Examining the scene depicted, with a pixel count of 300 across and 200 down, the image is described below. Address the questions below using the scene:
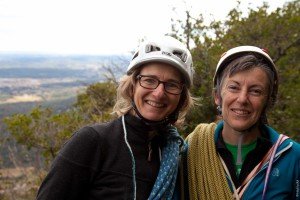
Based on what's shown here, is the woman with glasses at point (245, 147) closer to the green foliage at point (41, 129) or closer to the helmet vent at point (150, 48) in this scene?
the helmet vent at point (150, 48)

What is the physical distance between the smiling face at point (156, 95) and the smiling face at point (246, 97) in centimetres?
37

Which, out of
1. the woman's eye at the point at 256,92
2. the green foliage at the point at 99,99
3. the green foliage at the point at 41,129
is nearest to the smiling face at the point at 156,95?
the woman's eye at the point at 256,92

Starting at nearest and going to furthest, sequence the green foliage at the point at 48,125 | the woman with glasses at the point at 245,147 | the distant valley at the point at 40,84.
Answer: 1. the woman with glasses at the point at 245,147
2. the green foliage at the point at 48,125
3. the distant valley at the point at 40,84

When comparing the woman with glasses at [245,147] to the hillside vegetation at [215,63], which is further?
the hillside vegetation at [215,63]

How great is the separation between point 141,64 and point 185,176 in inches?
33.8

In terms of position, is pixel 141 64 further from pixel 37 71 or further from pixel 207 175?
pixel 37 71

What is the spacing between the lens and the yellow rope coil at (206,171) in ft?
8.30

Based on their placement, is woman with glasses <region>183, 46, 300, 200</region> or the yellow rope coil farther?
the yellow rope coil

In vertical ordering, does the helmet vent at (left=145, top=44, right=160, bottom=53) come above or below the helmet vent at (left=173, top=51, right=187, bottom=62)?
above

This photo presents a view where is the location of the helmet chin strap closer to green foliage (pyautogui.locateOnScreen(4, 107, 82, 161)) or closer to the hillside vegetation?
the hillside vegetation

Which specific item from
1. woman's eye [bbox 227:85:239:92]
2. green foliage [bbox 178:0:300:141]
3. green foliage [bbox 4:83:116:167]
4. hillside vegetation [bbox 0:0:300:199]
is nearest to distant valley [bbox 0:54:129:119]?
green foliage [bbox 4:83:116:167]

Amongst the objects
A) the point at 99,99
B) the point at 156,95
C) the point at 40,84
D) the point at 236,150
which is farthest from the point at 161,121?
the point at 40,84

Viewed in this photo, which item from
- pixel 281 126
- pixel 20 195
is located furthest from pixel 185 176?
pixel 20 195

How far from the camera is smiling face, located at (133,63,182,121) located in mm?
2471
